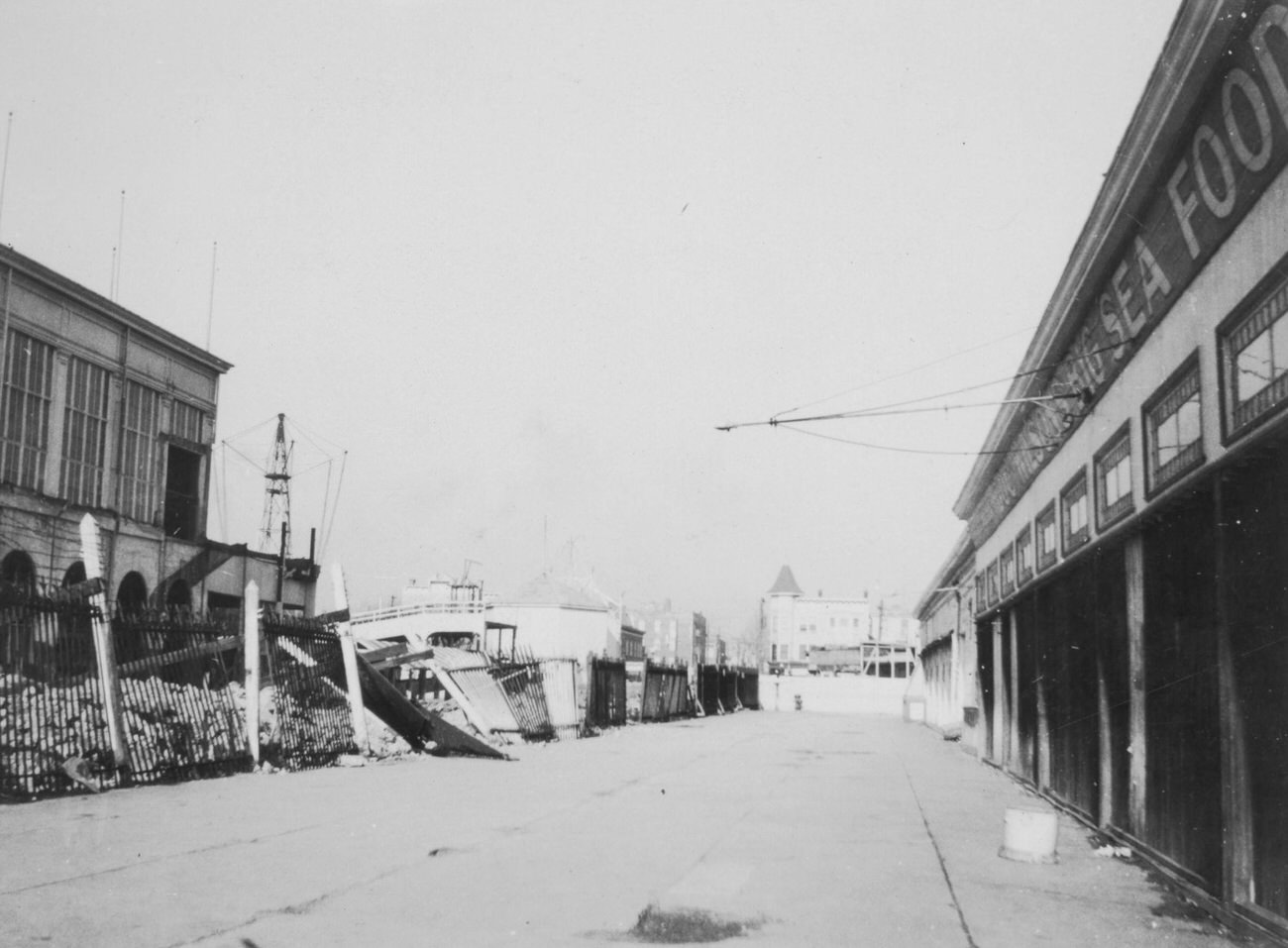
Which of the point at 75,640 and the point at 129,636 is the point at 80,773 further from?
the point at 129,636

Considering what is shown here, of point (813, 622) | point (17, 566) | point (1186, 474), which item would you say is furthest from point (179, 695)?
point (813, 622)

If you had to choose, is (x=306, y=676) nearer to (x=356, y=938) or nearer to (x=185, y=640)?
(x=185, y=640)

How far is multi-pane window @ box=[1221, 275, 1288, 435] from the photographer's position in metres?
6.16

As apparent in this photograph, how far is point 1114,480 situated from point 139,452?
25898 mm

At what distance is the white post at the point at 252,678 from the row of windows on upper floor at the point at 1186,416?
31.1 feet

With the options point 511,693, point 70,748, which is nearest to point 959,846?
point 70,748

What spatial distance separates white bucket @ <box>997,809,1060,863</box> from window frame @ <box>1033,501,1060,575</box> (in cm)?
616

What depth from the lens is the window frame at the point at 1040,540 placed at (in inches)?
584

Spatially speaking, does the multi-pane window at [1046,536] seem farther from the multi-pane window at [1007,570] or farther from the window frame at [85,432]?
the window frame at [85,432]

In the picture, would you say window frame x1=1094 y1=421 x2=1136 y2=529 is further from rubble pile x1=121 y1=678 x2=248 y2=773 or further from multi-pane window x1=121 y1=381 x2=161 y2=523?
multi-pane window x1=121 y1=381 x2=161 y2=523

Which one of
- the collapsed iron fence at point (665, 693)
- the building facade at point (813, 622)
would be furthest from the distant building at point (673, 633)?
the collapsed iron fence at point (665, 693)

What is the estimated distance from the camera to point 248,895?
6492mm

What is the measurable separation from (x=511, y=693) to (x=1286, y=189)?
18.3m

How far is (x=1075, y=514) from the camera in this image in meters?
13.6
